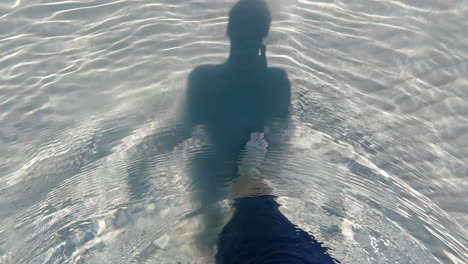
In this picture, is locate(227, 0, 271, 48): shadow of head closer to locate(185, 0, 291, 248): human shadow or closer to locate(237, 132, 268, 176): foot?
locate(185, 0, 291, 248): human shadow

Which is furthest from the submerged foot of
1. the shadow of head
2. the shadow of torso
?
the shadow of head

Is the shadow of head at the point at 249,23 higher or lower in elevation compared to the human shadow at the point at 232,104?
higher

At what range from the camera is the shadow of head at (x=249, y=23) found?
4.86 meters

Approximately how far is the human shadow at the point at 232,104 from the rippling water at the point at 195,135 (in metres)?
0.15

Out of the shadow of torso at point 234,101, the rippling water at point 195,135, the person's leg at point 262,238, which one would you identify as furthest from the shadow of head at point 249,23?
the person's leg at point 262,238

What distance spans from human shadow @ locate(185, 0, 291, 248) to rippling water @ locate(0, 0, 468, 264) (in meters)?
0.15

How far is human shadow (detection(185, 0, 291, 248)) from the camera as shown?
3.93 meters

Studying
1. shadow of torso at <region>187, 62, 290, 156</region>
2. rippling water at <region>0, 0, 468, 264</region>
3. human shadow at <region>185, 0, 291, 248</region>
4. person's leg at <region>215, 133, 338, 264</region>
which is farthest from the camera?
shadow of torso at <region>187, 62, 290, 156</region>

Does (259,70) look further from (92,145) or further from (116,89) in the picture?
(92,145)

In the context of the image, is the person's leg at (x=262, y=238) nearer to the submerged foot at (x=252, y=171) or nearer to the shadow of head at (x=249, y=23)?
the submerged foot at (x=252, y=171)

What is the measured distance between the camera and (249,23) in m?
5.00

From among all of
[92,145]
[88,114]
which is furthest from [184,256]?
[88,114]

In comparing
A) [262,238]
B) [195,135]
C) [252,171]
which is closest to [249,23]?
[195,135]

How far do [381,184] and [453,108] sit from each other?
1578mm
